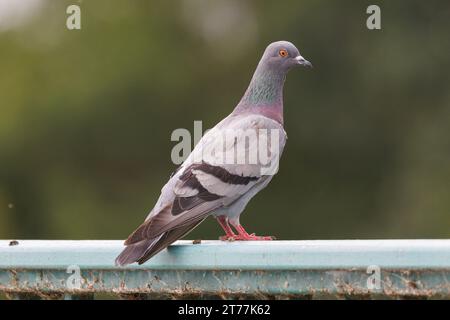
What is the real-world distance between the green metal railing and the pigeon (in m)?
0.30

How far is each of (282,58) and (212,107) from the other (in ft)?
41.9

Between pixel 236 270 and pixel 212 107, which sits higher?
pixel 236 270

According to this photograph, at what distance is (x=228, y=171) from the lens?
20.6 feet

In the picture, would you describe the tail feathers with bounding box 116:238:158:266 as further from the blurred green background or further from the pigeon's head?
the blurred green background

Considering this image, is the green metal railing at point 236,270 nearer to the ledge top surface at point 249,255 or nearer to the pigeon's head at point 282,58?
the ledge top surface at point 249,255

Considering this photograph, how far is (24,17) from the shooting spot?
802 inches

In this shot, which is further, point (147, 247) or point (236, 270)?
point (147, 247)

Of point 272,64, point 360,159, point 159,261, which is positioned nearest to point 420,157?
point 360,159

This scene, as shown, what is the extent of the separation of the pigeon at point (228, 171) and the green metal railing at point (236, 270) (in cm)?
30

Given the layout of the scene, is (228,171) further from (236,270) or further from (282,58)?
(236,270)

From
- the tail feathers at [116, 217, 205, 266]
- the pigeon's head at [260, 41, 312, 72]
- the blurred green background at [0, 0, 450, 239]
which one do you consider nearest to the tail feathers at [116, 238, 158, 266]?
the tail feathers at [116, 217, 205, 266]

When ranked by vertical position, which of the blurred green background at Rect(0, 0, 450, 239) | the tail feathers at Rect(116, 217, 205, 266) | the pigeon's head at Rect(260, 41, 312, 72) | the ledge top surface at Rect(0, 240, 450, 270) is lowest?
the blurred green background at Rect(0, 0, 450, 239)

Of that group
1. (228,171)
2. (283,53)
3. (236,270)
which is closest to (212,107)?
(283,53)

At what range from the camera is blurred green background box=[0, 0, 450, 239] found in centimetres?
1827
